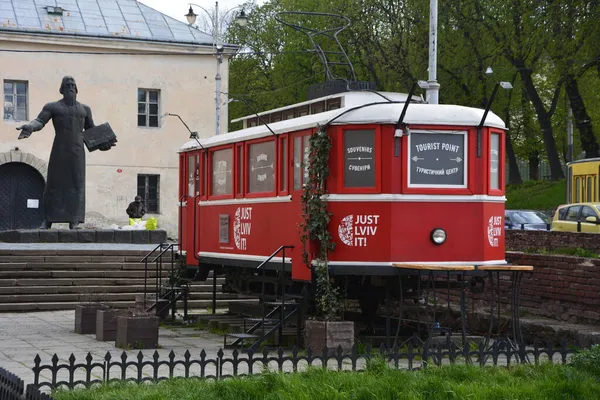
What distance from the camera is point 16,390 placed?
841 centimetres

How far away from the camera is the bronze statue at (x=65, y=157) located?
→ 3077 cm

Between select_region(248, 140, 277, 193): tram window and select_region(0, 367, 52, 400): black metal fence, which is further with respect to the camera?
select_region(248, 140, 277, 193): tram window

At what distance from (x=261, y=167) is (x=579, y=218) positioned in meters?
12.0

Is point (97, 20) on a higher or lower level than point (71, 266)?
higher

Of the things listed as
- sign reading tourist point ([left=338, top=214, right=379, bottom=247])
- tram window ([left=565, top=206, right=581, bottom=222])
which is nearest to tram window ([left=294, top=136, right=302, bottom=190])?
sign reading tourist point ([left=338, top=214, right=379, bottom=247])

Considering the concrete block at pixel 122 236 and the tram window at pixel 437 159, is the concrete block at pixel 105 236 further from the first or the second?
the tram window at pixel 437 159

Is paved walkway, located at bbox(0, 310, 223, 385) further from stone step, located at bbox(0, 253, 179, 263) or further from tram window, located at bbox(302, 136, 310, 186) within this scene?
stone step, located at bbox(0, 253, 179, 263)

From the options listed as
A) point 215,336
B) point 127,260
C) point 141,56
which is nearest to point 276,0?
point 141,56

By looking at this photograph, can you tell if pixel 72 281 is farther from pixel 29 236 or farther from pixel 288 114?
pixel 288 114

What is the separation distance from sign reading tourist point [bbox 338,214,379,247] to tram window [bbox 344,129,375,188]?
1.40ft

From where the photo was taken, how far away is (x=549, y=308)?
57.5ft

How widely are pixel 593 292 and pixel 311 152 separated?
4.67m

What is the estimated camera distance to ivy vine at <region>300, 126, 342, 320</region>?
1509 centimetres

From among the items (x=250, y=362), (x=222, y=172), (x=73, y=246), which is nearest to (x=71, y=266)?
(x=73, y=246)
